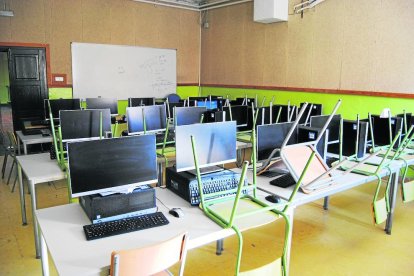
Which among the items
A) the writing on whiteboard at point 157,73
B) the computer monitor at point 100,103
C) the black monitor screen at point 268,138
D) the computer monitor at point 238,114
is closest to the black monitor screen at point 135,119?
the computer monitor at point 238,114

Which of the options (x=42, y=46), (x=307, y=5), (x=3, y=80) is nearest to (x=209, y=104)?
(x=307, y=5)

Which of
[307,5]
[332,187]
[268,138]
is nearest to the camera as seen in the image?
[332,187]

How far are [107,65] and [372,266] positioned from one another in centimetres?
640

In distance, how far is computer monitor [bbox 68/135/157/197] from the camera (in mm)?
1850

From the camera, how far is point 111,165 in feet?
6.33

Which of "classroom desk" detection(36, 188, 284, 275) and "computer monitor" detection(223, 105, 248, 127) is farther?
"computer monitor" detection(223, 105, 248, 127)

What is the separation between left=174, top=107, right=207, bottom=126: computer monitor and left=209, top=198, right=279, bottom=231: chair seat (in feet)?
7.01

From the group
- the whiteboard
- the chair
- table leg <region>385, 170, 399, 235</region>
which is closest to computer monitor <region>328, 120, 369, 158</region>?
table leg <region>385, 170, 399, 235</region>

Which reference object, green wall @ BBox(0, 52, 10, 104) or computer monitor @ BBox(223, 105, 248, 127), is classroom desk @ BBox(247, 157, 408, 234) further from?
green wall @ BBox(0, 52, 10, 104)

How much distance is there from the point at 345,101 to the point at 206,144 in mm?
4214

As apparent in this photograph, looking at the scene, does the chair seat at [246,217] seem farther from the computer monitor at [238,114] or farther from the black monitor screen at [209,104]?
the black monitor screen at [209,104]

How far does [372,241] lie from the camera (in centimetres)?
314

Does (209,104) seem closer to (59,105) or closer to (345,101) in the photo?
(345,101)

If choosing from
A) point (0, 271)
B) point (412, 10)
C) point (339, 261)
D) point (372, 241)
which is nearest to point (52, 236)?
point (0, 271)
